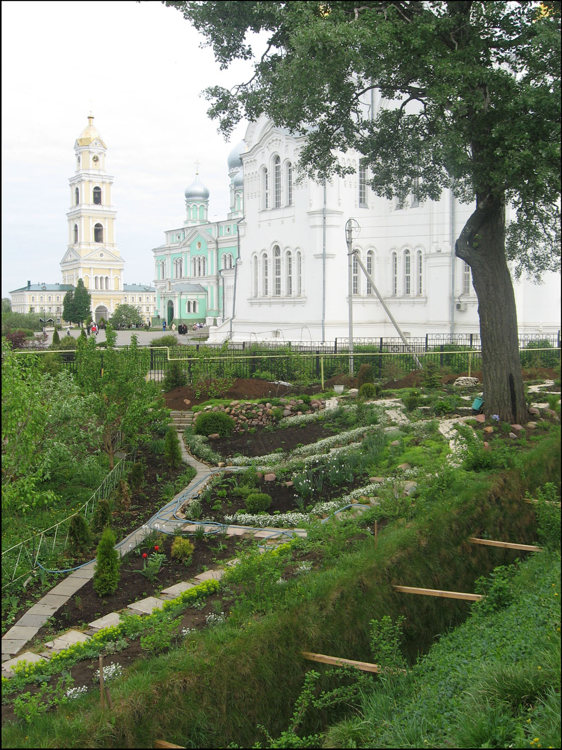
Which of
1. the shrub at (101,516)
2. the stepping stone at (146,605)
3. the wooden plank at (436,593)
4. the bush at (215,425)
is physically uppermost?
the bush at (215,425)

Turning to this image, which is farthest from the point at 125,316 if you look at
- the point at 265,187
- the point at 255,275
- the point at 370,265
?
the point at 370,265

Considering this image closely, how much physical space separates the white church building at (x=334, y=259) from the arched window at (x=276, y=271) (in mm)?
43

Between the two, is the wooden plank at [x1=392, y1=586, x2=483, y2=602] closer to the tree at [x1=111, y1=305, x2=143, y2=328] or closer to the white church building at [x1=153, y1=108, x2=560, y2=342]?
the white church building at [x1=153, y1=108, x2=560, y2=342]

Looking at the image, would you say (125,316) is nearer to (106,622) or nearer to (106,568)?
(106,568)

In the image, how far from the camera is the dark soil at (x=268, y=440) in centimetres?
1105

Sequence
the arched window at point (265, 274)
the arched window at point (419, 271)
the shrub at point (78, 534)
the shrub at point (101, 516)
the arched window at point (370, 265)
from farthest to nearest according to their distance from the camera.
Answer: the arched window at point (265, 274)
the arched window at point (370, 265)
the arched window at point (419, 271)
the shrub at point (101, 516)
the shrub at point (78, 534)

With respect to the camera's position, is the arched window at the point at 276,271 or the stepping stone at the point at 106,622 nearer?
the stepping stone at the point at 106,622

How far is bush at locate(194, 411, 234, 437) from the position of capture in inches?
478

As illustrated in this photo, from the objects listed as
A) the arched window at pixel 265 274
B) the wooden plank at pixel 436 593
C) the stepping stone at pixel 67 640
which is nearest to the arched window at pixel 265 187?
the arched window at pixel 265 274

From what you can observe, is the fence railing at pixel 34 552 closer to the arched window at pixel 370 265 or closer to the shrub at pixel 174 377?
the shrub at pixel 174 377

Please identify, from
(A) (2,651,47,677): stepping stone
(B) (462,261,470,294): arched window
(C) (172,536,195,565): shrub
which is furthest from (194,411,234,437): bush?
(B) (462,261,470,294): arched window

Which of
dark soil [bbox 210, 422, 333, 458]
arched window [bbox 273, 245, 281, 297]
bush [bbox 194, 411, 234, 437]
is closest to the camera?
dark soil [bbox 210, 422, 333, 458]

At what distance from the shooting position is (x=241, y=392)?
1530 centimetres

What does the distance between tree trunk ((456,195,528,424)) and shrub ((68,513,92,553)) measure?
4554 millimetres
